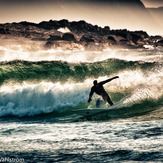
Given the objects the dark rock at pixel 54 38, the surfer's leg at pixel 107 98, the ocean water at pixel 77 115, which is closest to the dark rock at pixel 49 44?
the dark rock at pixel 54 38

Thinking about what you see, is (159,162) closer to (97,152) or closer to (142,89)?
(97,152)

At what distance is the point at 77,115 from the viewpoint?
18203 millimetres

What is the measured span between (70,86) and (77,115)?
20.7 ft

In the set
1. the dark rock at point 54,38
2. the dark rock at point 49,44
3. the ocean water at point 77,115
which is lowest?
the ocean water at point 77,115

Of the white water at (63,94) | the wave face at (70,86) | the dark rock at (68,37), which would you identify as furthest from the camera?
the dark rock at (68,37)

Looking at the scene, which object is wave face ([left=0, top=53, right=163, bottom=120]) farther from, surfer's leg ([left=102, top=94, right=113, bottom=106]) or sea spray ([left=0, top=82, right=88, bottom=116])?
surfer's leg ([left=102, top=94, right=113, bottom=106])

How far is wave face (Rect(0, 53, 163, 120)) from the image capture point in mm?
20031

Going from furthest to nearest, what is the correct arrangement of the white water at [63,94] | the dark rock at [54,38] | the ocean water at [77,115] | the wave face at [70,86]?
the dark rock at [54,38] < the white water at [63,94] < the wave face at [70,86] < the ocean water at [77,115]

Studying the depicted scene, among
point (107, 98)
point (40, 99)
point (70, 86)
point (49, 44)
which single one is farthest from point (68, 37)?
point (107, 98)

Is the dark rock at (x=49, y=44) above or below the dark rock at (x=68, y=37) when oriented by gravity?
below

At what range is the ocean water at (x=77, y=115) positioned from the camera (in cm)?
1083

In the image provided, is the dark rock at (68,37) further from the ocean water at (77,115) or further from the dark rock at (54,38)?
the ocean water at (77,115)

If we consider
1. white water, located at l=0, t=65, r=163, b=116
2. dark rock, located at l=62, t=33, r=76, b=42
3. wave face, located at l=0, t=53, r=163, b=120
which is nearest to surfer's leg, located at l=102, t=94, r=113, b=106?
wave face, located at l=0, t=53, r=163, b=120

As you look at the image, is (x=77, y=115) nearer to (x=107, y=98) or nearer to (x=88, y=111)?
(x=88, y=111)
